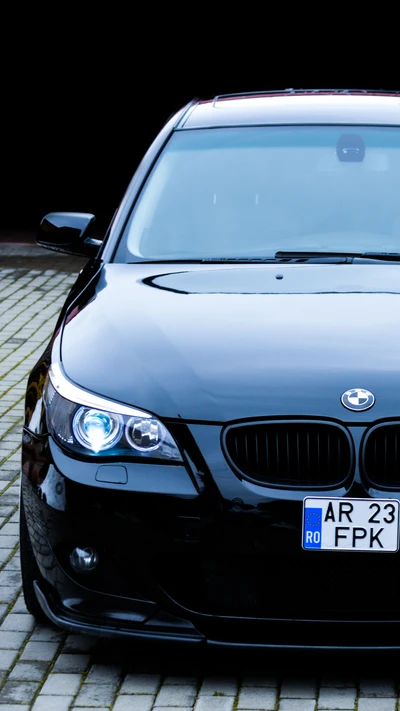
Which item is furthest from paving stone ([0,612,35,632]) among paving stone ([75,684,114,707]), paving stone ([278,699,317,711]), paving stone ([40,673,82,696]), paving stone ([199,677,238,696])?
paving stone ([278,699,317,711])

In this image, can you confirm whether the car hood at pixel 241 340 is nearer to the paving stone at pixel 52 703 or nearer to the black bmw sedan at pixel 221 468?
the black bmw sedan at pixel 221 468

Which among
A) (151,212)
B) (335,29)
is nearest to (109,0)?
(335,29)

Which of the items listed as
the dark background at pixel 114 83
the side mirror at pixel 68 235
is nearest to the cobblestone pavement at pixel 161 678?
the side mirror at pixel 68 235

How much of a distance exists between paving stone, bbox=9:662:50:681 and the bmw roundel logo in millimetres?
1161

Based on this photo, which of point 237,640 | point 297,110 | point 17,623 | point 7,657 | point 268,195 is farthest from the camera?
point 297,110

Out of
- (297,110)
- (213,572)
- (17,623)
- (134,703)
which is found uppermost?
(297,110)

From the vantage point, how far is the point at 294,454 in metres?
3.16

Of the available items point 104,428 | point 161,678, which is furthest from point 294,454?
point 161,678

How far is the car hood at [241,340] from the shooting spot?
3.23 metres

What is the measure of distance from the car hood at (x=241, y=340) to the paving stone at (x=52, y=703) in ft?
2.68

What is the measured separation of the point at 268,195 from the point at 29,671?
190 centimetres

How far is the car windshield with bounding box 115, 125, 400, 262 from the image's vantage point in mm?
4316

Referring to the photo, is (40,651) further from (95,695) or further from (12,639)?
(95,695)

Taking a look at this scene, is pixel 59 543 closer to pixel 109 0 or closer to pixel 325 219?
pixel 325 219
